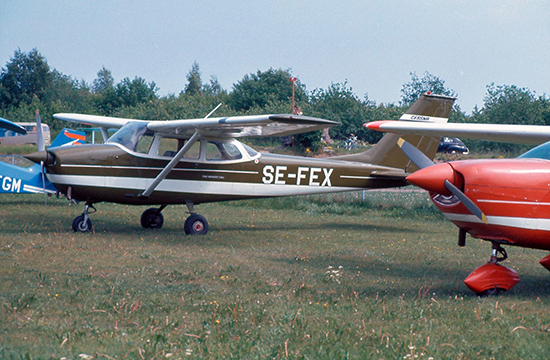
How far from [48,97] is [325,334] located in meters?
58.6

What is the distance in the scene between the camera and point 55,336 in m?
3.86

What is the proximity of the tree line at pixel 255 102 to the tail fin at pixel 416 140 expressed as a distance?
20.4 m

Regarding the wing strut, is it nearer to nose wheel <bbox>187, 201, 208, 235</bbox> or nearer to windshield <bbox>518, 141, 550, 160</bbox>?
nose wheel <bbox>187, 201, 208, 235</bbox>

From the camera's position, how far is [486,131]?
20.0 ft

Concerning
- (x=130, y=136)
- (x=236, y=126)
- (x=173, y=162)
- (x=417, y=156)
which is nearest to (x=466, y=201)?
(x=417, y=156)

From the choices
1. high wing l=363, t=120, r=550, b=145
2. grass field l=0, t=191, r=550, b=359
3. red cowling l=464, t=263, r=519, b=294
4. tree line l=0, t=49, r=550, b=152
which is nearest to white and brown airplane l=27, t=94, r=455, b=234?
A: grass field l=0, t=191, r=550, b=359

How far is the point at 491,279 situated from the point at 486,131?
1672 millimetres

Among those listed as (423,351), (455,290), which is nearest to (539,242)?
(455,290)

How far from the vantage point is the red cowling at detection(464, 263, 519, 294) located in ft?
18.7

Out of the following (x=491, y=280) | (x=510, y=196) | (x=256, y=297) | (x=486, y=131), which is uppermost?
(x=486, y=131)

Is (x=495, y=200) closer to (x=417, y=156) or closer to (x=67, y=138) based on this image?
(x=417, y=156)

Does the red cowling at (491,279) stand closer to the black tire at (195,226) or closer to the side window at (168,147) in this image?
the black tire at (195,226)

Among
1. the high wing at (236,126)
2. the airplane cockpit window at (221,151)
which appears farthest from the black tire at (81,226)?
the airplane cockpit window at (221,151)

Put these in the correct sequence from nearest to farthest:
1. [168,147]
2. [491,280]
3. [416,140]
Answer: [491,280] → [168,147] → [416,140]
